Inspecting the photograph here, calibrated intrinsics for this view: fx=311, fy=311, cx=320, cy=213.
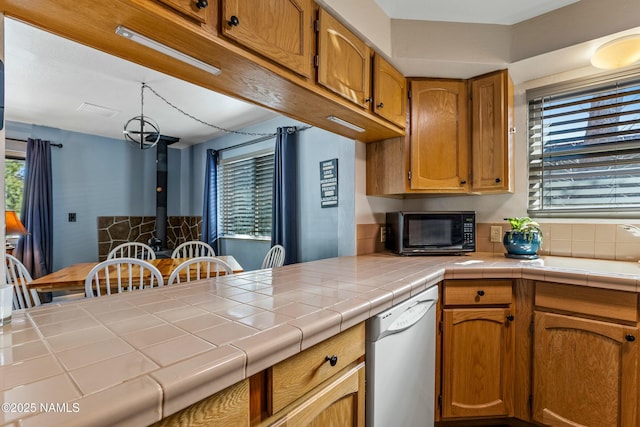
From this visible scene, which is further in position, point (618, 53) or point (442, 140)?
point (442, 140)

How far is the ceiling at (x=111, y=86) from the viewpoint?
179 cm

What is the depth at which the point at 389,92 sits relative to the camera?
188 centimetres

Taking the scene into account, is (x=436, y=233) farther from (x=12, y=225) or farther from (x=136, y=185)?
(x=136, y=185)

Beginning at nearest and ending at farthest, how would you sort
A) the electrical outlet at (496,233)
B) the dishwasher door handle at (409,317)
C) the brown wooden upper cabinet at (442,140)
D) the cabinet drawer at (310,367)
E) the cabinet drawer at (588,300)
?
the cabinet drawer at (310,367) → the dishwasher door handle at (409,317) → the cabinet drawer at (588,300) → the brown wooden upper cabinet at (442,140) → the electrical outlet at (496,233)

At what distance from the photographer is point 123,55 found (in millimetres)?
1074

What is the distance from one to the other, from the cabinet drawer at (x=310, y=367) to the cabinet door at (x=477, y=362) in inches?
33.5

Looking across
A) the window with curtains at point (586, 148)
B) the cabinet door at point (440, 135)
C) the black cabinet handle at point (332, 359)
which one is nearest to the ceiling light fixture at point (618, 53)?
the window with curtains at point (586, 148)

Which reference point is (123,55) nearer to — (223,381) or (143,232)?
(223,381)

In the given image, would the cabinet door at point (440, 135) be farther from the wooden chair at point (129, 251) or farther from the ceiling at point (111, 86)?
the wooden chair at point (129, 251)

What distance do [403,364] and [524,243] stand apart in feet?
3.85

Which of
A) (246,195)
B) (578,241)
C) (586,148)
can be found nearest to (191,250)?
(246,195)

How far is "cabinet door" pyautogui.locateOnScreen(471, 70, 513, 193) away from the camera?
194cm

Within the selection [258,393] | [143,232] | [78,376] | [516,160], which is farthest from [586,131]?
[143,232]

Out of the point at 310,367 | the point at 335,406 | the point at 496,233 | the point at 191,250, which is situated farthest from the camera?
the point at 191,250
